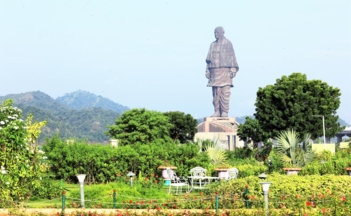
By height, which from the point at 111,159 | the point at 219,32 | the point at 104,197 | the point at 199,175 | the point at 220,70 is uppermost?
the point at 219,32

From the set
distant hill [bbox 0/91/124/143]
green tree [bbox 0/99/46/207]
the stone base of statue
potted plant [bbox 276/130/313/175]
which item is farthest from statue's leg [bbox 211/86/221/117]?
green tree [bbox 0/99/46/207]

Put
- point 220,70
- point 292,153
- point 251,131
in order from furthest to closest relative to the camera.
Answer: point 220,70
point 251,131
point 292,153

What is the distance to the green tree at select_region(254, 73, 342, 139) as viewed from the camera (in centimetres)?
4159

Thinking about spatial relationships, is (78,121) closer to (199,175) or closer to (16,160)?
Result: (199,175)

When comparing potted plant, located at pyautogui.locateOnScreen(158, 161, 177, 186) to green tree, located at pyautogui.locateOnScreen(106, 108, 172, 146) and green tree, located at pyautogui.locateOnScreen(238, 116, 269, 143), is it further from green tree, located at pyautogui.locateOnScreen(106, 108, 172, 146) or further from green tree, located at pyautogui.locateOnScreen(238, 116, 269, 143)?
green tree, located at pyautogui.locateOnScreen(238, 116, 269, 143)

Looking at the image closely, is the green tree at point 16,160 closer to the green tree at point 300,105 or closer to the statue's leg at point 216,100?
the green tree at point 300,105

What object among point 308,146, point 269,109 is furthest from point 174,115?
point 308,146

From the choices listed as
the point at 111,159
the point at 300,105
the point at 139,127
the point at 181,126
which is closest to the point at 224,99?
the point at 181,126

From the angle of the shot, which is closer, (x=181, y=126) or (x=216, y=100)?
(x=181, y=126)

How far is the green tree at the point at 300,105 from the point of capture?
136ft

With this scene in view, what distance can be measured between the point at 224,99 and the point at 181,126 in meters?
30.7

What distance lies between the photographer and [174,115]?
56.2 m

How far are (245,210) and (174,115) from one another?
43231 millimetres

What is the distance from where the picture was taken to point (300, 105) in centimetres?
4159
